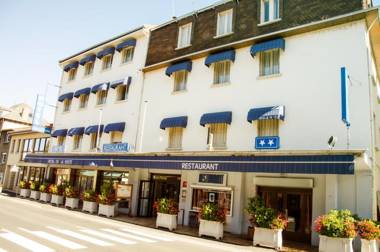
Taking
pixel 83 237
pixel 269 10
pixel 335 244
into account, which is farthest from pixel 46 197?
pixel 335 244

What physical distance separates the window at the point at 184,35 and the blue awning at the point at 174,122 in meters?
A: 4.82

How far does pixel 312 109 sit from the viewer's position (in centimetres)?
1402

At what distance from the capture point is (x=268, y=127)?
50.3 ft

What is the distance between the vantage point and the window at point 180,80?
19797mm

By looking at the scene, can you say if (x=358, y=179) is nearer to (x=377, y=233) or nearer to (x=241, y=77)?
(x=377, y=233)

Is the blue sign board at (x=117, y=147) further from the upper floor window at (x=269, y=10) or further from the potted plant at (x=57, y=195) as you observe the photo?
the upper floor window at (x=269, y=10)

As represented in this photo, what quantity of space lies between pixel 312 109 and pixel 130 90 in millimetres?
13087

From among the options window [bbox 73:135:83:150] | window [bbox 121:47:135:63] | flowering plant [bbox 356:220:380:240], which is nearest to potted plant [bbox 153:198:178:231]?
flowering plant [bbox 356:220:380:240]

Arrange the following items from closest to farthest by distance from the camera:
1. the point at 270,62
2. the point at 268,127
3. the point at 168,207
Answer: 1. the point at 268,127
2. the point at 168,207
3. the point at 270,62

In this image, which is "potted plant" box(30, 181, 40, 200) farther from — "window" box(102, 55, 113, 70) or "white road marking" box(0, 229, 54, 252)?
"white road marking" box(0, 229, 54, 252)

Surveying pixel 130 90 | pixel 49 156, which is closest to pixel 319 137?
pixel 130 90

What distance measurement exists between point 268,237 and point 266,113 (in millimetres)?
5411

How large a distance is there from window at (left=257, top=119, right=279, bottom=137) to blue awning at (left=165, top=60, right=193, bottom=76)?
5.83 meters

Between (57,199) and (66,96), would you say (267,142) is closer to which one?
(57,199)
